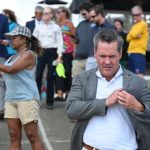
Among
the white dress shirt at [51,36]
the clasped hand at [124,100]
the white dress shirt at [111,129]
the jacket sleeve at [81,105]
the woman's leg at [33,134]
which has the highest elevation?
the clasped hand at [124,100]

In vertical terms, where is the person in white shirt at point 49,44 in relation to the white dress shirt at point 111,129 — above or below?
below

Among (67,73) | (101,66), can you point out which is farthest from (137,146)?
(67,73)

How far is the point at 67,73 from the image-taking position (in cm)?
1091

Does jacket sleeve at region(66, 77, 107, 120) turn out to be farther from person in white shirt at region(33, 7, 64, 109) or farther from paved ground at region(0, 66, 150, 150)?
person in white shirt at region(33, 7, 64, 109)

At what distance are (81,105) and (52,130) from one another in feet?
16.6

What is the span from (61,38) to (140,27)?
5.03ft

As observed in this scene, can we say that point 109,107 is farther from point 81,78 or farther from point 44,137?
point 44,137

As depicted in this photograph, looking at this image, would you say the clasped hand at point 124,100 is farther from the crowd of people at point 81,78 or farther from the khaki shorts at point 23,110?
the khaki shorts at point 23,110

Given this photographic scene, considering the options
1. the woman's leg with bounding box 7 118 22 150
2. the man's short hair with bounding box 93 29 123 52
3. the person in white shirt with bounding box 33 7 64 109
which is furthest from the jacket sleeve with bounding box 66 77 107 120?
the person in white shirt with bounding box 33 7 64 109

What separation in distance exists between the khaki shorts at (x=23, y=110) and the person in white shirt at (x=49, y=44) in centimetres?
419

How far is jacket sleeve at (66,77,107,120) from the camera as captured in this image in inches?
133

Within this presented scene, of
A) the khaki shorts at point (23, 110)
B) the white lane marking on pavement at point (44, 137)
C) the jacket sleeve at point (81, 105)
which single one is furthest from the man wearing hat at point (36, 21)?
the jacket sleeve at point (81, 105)

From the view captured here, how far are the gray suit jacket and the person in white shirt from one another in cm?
628

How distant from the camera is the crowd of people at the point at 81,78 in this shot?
3.42m
